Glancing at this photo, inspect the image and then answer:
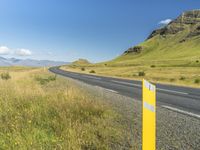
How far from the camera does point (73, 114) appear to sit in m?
5.97

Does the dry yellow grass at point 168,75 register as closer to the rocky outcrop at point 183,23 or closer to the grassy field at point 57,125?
the grassy field at point 57,125

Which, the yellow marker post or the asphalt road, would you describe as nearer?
the yellow marker post

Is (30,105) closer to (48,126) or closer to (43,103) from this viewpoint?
(43,103)

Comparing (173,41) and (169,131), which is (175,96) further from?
(173,41)

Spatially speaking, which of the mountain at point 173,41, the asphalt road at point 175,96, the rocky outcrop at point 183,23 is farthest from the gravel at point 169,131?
the rocky outcrop at point 183,23

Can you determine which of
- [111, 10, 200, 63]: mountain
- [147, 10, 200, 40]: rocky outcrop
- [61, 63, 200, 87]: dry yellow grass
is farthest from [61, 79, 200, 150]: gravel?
[147, 10, 200, 40]: rocky outcrop

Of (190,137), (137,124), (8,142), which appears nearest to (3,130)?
(8,142)

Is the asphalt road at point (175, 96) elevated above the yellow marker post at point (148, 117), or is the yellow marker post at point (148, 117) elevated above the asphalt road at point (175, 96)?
the yellow marker post at point (148, 117)

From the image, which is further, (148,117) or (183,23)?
(183,23)

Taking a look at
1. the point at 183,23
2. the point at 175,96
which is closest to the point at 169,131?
the point at 175,96

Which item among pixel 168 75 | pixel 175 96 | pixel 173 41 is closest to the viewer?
pixel 175 96

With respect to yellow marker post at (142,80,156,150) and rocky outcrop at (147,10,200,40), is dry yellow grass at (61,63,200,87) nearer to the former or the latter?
yellow marker post at (142,80,156,150)

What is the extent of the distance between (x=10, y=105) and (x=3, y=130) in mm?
1701

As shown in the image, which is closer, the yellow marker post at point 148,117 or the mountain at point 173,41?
the yellow marker post at point 148,117
